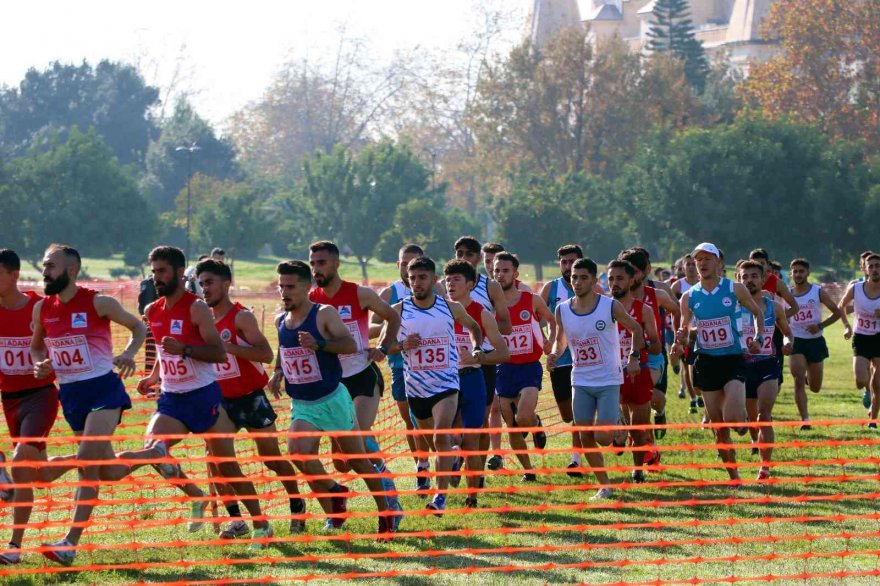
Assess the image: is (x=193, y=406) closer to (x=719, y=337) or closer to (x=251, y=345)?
(x=251, y=345)

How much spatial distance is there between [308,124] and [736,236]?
49.5m

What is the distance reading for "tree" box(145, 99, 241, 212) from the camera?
9856cm

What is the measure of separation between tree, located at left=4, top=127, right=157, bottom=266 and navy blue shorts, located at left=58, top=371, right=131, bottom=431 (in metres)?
64.0

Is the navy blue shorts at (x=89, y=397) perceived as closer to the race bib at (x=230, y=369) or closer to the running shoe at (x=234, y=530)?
the race bib at (x=230, y=369)

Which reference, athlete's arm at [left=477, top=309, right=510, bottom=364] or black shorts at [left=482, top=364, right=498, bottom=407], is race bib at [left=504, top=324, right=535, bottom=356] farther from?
athlete's arm at [left=477, top=309, right=510, bottom=364]

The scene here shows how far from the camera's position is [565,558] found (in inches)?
361

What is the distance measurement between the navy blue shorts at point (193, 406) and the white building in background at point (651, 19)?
381 ft

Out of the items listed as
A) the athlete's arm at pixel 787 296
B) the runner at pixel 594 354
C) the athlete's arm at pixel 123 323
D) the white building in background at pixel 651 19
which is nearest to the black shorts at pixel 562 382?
the runner at pixel 594 354

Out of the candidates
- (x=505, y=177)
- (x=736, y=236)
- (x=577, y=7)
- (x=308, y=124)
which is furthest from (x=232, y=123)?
(x=736, y=236)

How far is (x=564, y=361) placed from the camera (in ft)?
43.3

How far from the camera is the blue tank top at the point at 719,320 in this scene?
1241 centimetres

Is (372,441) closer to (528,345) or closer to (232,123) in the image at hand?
(528,345)

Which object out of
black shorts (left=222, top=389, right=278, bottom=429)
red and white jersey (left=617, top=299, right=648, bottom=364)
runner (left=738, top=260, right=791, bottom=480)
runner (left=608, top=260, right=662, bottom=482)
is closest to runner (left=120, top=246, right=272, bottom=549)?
black shorts (left=222, top=389, right=278, bottom=429)

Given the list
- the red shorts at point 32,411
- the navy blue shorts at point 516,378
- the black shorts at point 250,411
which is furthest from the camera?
the navy blue shorts at point 516,378
